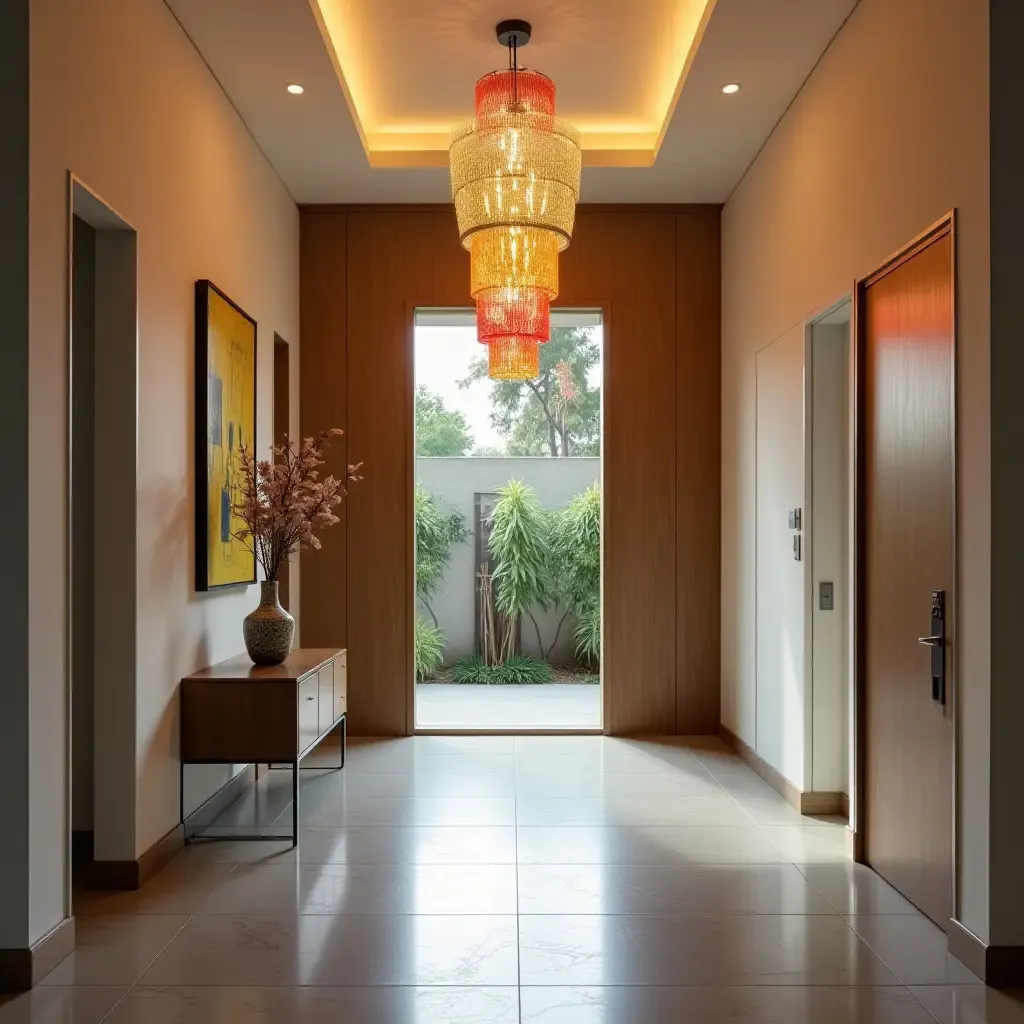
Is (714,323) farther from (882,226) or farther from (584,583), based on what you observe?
(584,583)

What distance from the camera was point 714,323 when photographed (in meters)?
6.91

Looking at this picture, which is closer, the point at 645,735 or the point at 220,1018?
the point at 220,1018

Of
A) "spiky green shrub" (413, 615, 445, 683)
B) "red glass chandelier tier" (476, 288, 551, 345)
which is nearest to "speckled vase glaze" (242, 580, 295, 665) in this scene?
"red glass chandelier tier" (476, 288, 551, 345)

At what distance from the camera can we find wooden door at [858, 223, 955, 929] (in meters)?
3.45

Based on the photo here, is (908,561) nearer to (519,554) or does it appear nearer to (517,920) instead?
(517,920)

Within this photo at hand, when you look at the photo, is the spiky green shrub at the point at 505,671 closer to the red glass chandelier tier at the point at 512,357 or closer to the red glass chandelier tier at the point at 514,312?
the red glass chandelier tier at the point at 512,357

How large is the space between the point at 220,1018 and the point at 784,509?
356 centimetres

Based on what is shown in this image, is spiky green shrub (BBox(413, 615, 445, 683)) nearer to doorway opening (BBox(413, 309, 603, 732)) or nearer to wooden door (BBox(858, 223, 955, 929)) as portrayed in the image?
doorway opening (BBox(413, 309, 603, 732))

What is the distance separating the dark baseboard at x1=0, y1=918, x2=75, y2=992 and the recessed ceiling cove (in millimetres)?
3618

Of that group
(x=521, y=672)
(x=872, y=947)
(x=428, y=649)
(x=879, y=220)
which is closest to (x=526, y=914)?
(x=872, y=947)

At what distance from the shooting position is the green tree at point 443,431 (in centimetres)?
1184

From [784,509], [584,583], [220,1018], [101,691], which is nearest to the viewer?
[220,1018]

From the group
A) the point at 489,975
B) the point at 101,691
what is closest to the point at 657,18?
the point at 101,691

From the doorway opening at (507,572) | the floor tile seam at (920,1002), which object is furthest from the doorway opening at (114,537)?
the doorway opening at (507,572)
